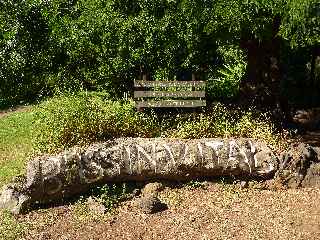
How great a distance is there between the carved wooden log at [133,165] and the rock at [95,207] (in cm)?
31

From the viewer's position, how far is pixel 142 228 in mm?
7730

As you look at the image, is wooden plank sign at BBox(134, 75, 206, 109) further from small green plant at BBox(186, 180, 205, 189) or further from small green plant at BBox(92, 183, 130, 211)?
small green plant at BBox(92, 183, 130, 211)

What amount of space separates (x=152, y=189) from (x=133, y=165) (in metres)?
0.52

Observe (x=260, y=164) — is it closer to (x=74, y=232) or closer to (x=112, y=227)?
(x=112, y=227)

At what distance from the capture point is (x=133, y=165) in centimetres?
872

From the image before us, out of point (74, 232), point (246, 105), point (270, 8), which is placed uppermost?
point (270, 8)

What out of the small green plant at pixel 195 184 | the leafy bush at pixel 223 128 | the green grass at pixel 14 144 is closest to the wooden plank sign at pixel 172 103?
the leafy bush at pixel 223 128

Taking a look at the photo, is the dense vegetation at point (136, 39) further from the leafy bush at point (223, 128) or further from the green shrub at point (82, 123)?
the leafy bush at point (223, 128)

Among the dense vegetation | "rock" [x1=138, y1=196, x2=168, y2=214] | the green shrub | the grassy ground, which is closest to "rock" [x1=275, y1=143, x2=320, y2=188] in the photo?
the grassy ground

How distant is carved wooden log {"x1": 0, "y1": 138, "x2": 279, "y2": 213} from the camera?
8.31 meters

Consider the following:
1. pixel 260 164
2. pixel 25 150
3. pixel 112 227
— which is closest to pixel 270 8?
pixel 260 164

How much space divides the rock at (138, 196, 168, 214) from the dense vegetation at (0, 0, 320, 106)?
8.51ft

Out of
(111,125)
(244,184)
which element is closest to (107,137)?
(111,125)

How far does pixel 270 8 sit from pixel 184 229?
3.60 meters
